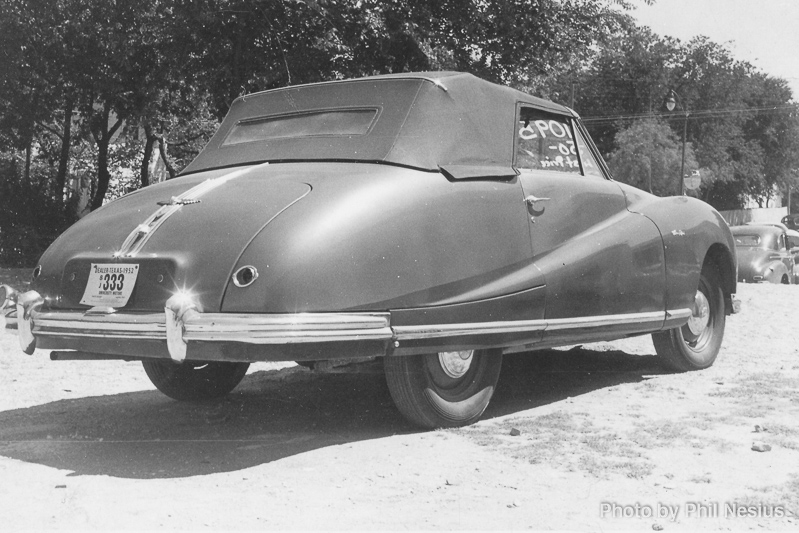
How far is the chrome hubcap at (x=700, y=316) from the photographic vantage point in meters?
7.06

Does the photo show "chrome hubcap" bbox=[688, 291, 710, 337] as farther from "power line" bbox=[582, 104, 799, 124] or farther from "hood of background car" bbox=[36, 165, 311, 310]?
"power line" bbox=[582, 104, 799, 124]

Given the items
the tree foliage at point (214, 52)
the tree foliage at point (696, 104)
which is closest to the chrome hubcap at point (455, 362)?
the tree foliage at point (214, 52)

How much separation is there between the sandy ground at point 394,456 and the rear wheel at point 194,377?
0.32 feet

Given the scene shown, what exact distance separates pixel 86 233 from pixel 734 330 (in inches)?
273

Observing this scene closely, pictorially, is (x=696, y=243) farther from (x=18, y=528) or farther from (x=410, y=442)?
(x=18, y=528)

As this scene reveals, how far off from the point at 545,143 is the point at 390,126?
1264mm

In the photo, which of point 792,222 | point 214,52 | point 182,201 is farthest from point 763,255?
point 792,222

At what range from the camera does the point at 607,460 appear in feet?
14.0

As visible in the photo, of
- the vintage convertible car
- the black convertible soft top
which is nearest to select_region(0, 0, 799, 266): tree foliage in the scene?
the black convertible soft top

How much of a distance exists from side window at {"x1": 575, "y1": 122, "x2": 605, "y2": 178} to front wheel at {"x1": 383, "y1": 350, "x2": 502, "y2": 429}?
5.34ft

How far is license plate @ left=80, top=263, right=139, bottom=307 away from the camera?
4363 mm

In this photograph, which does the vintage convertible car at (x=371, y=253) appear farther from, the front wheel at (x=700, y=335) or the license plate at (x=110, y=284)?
the front wheel at (x=700, y=335)

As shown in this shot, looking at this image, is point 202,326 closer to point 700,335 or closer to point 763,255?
point 700,335

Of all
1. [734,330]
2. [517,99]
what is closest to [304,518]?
[517,99]
